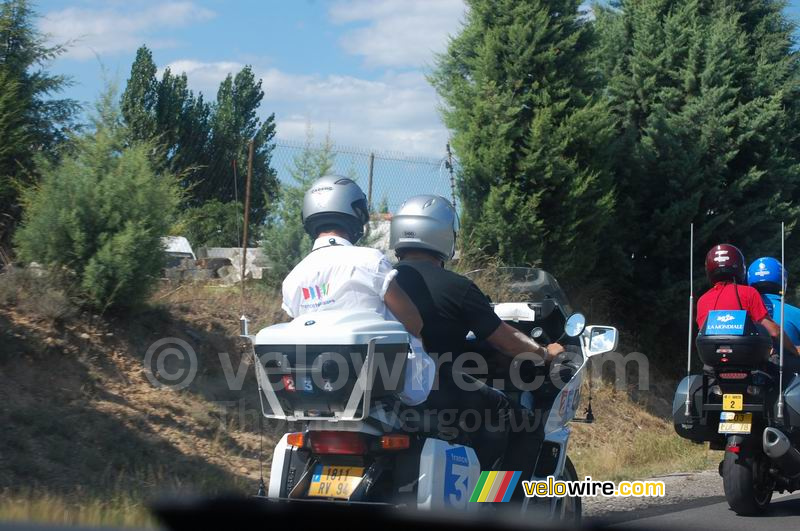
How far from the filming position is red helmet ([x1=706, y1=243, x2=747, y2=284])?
7.80 m

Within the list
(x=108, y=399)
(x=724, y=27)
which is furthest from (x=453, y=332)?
(x=724, y=27)

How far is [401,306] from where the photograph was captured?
15.6ft

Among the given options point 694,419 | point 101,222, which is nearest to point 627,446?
point 694,419

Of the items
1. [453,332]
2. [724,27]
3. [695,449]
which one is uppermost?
[724,27]

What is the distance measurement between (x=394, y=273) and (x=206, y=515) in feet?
4.66

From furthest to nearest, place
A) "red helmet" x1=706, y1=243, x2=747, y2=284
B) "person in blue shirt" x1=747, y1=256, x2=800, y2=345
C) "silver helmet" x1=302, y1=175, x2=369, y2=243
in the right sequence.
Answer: "person in blue shirt" x1=747, y1=256, x2=800, y2=345 < "red helmet" x1=706, y1=243, x2=747, y2=284 < "silver helmet" x1=302, y1=175, x2=369, y2=243

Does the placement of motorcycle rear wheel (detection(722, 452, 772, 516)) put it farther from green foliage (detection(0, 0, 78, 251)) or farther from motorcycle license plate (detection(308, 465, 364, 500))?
green foliage (detection(0, 0, 78, 251))

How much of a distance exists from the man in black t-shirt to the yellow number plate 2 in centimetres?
262

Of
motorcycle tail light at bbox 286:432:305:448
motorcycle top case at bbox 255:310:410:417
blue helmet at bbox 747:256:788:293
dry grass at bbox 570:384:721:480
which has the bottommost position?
Answer: dry grass at bbox 570:384:721:480

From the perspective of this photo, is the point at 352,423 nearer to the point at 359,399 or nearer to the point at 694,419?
the point at 359,399

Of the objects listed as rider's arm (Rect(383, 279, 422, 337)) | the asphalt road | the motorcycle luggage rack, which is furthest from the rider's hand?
the asphalt road

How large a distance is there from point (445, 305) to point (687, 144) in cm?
1257

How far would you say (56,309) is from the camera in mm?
8750

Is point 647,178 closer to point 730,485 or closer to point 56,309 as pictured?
point 730,485
